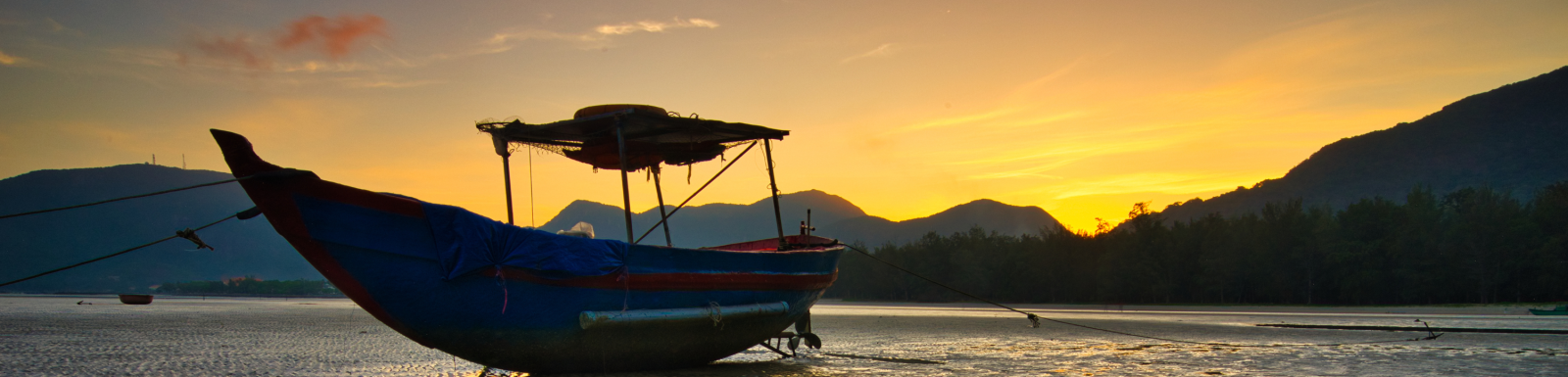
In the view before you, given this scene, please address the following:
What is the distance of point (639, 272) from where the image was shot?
8812 millimetres

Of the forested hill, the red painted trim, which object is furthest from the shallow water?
the forested hill

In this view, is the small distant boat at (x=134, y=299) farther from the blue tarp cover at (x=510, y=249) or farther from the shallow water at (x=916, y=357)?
the blue tarp cover at (x=510, y=249)

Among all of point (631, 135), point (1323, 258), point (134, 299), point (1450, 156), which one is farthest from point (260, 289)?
point (1450, 156)

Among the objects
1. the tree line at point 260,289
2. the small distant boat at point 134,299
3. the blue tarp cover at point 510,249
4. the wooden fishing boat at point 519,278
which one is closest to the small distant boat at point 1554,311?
the wooden fishing boat at point 519,278

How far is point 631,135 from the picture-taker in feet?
37.1

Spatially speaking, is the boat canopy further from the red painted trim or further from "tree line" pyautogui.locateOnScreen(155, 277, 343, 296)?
"tree line" pyautogui.locateOnScreen(155, 277, 343, 296)

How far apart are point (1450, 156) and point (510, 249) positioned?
7973 inches

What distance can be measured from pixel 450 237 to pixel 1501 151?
7885 inches

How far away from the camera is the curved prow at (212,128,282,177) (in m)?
6.81

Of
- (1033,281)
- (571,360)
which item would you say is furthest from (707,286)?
(1033,281)

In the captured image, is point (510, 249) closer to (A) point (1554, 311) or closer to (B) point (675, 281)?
(B) point (675, 281)

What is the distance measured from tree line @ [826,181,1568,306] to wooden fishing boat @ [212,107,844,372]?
5589 centimetres

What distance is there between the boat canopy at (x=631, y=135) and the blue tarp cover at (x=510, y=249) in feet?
6.10

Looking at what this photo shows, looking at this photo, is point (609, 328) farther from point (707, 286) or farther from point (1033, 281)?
point (1033, 281)
